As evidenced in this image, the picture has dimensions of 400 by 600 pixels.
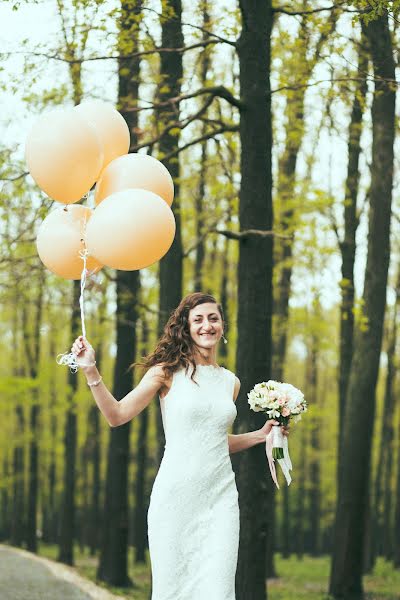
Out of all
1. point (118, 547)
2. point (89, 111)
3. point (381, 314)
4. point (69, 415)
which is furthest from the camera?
point (69, 415)

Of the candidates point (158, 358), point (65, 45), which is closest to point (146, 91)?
point (65, 45)

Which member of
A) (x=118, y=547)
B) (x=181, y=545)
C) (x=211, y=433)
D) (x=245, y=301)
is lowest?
(x=118, y=547)

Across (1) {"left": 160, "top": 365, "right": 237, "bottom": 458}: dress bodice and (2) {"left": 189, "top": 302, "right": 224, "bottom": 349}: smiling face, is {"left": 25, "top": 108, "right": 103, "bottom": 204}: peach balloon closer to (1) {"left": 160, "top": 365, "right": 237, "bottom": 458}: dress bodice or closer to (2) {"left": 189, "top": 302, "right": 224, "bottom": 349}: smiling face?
(2) {"left": 189, "top": 302, "right": 224, "bottom": 349}: smiling face

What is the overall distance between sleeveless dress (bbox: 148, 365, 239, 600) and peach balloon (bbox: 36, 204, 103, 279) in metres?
1.16

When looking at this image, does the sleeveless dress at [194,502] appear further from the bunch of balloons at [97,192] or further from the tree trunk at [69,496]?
the tree trunk at [69,496]

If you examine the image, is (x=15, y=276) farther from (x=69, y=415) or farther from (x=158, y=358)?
(x=69, y=415)

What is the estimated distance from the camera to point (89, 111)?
21.8 feet

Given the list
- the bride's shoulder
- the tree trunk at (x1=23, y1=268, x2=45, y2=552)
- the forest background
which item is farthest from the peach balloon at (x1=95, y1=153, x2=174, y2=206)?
the tree trunk at (x1=23, y1=268, x2=45, y2=552)

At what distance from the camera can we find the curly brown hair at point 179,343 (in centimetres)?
566

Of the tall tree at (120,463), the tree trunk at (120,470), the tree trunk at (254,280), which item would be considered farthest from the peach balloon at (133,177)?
the tree trunk at (120,470)

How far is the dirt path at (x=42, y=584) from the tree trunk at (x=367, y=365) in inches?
132

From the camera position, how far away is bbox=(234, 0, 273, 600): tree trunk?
340 inches

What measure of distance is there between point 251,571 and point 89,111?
14.7 feet

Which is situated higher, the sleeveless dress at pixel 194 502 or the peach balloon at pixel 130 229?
the peach balloon at pixel 130 229
